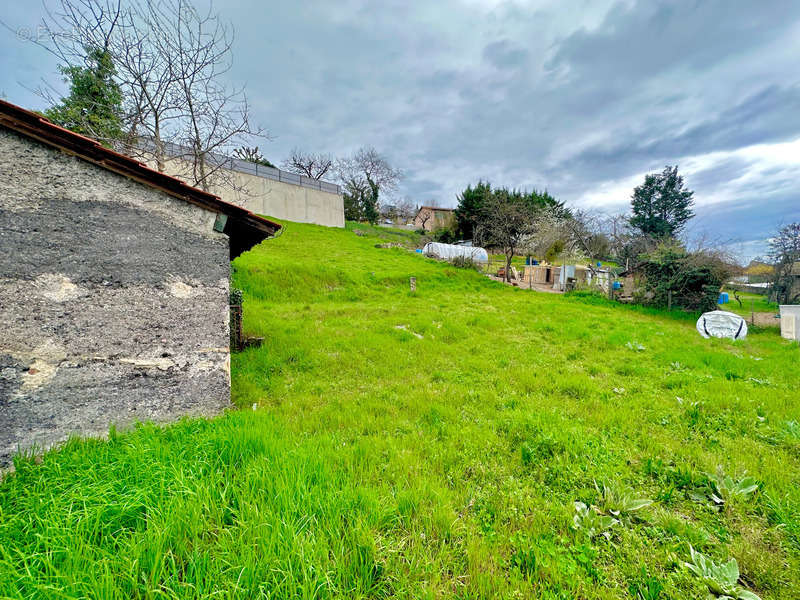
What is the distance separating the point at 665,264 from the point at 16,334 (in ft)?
67.5

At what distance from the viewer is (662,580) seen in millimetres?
1875

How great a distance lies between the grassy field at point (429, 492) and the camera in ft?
5.74

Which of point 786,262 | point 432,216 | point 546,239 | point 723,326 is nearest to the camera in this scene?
point 723,326

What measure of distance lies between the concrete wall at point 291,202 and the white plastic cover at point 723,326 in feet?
104

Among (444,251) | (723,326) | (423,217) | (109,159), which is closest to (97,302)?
(109,159)

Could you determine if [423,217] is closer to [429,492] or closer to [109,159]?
[109,159]

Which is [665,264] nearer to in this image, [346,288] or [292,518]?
[346,288]

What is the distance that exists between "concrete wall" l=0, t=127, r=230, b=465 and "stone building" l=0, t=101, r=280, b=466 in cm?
1

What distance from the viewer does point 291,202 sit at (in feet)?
106

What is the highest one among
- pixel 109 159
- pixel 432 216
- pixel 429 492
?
pixel 432 216

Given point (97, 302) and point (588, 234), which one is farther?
point (588, 234)

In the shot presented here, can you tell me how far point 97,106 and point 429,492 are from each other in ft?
40.9

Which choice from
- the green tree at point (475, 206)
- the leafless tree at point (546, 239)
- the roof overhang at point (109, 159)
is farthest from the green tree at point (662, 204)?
the roof overhang at point (109, 159)

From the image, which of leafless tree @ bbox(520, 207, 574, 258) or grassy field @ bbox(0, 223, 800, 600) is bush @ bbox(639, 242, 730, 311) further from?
leafless tree @ bbox(520, 207, 574, 258)
